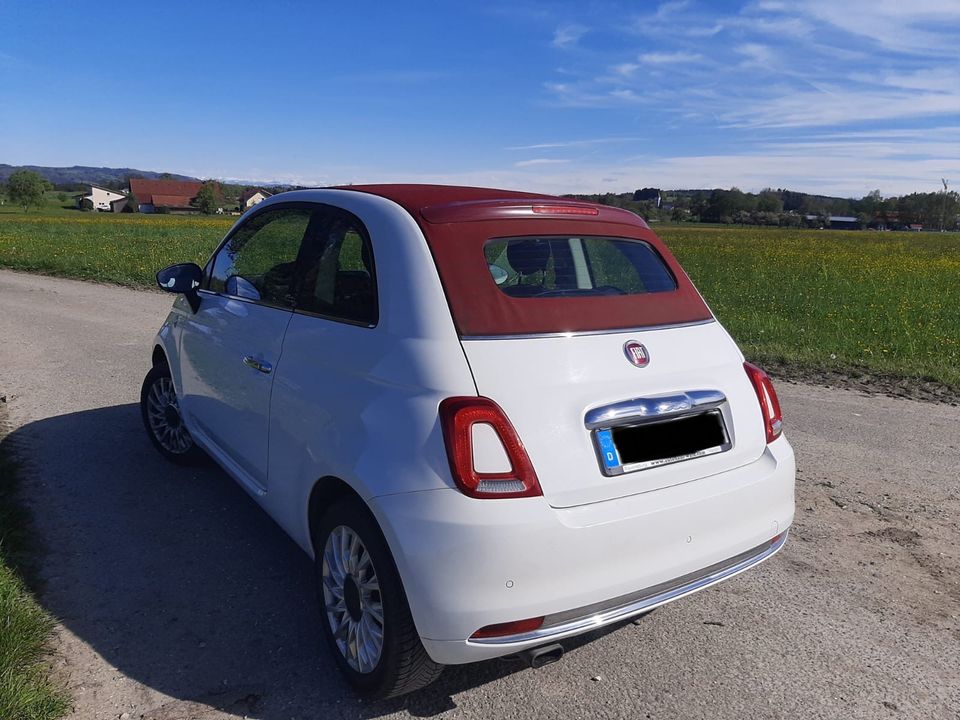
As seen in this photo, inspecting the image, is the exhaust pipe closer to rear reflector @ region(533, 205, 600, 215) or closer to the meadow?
rear reflector @ region(533, 205, 600, 215)

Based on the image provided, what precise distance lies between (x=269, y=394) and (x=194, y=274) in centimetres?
143

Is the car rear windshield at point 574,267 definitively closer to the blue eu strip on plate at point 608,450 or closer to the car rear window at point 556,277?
the car rear window at point 556,277

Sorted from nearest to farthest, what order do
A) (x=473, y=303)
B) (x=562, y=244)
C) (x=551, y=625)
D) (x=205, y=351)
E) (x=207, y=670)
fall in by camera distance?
(x=551, y=625), (x=473, y=303), (x=207, y=670), (x=562, y=244), (x=205, y=351)

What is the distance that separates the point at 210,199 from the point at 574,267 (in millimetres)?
102905

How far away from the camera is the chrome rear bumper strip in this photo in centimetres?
226

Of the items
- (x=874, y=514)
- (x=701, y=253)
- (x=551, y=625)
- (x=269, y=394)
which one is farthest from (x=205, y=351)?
(x=701, y=253)

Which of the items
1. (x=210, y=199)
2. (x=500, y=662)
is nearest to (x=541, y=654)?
(x=500, y=662)

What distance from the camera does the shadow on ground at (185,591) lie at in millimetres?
2672

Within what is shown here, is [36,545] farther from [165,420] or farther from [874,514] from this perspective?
[874,514]

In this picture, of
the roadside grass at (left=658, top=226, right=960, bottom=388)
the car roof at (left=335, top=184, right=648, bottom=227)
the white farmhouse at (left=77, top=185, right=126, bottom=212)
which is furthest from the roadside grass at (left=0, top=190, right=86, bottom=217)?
the car roof at (left=335, top=184, right=648, bottom=227)

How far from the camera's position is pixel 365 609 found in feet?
8.39

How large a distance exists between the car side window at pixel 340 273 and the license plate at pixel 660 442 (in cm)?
94

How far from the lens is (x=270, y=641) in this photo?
2.98 m

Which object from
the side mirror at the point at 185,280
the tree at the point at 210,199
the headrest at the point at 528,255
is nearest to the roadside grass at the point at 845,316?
the headrest at the point at 528,255
